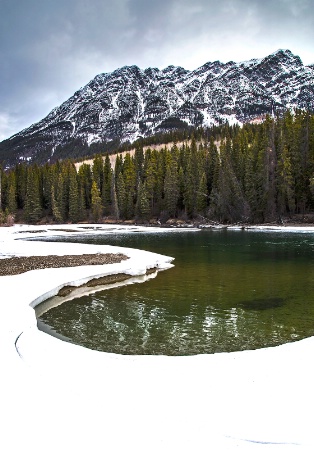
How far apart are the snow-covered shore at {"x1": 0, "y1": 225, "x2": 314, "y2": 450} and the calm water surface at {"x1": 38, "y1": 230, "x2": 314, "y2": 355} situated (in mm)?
1907

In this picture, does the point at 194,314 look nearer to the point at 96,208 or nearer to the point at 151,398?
the point at 151,398

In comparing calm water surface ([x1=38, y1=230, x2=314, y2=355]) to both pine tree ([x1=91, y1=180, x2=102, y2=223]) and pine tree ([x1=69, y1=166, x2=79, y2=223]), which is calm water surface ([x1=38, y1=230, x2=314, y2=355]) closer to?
pine tree ([x1=91, y1=180, x2=102, y2=223])

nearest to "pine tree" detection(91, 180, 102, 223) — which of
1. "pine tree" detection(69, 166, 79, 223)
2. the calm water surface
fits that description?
"pine tree" detection(69, 166, 79, 223)

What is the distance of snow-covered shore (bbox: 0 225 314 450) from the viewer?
4168 mm

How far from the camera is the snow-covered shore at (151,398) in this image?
4.17 m

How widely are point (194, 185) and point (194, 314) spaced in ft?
233

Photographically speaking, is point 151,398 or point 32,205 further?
point 32,205

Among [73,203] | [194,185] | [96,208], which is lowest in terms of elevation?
[96,208]

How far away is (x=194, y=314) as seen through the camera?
1177 cm

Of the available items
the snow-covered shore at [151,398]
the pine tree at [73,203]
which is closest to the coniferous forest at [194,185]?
the pine tree at [73,203]

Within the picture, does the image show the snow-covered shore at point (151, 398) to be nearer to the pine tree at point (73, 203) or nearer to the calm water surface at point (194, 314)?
the calm water surface at point (194, 314)

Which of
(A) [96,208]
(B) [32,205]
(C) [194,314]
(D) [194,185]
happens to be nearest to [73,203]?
(A) [96,208]

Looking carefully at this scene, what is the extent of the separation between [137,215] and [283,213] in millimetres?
35990

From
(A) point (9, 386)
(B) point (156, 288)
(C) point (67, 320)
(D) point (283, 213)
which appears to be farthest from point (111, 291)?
(D) point (283, 213)
